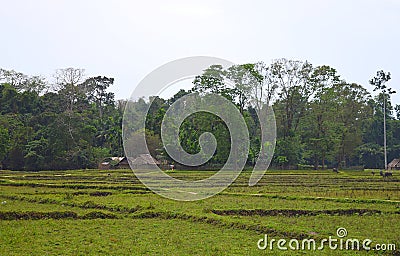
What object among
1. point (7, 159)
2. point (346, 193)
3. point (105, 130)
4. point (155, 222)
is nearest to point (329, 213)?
point (155, 222)

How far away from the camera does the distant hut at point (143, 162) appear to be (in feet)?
202

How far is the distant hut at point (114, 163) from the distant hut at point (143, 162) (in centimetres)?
116

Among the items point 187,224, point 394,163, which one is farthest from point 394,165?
point 187,224

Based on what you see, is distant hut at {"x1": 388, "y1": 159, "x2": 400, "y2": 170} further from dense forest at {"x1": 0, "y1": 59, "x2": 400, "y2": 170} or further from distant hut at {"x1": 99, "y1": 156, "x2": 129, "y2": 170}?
Answer: distant hut at {"x1": 99, "y1": 156, "x2": 129, "y2": 170}

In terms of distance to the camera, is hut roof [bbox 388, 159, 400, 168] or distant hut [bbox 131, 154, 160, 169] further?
hut roof [bbox 388, 159, 400, 168]

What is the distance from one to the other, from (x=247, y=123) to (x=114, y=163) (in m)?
18.5

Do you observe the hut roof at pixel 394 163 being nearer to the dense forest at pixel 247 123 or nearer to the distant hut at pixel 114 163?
the dense forest at pixel 247 123

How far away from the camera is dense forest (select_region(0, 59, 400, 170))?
55781mm

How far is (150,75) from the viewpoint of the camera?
777 inches

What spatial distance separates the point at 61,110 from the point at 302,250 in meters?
61.6

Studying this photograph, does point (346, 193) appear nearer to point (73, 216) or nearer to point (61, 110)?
point (73, 216)

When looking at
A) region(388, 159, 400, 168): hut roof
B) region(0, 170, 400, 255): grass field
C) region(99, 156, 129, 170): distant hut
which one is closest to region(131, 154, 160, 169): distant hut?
region(99, 156, 129, 170): distant hut

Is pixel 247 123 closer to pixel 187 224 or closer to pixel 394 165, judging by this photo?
pixel 394 165

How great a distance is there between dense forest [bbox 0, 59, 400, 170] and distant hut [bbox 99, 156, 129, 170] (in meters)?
1.18
